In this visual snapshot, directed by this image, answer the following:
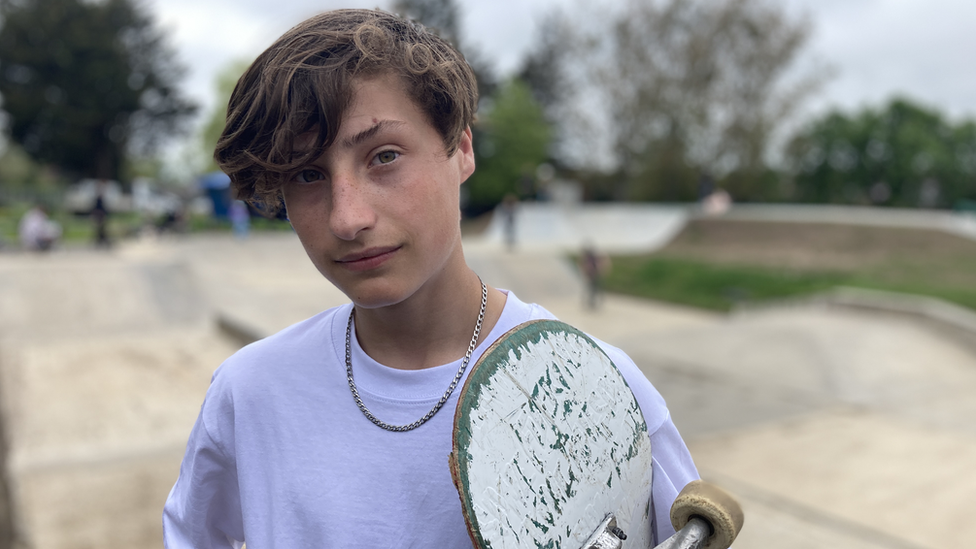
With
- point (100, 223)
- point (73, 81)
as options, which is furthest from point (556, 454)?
point (73, 81)

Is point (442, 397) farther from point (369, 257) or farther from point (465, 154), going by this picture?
point (465, 154)

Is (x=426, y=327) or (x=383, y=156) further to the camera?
(x=426, y=327)

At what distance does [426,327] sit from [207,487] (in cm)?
48

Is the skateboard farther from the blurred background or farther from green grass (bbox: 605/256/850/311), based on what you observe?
green grass (bbox: 605/256/850/311)

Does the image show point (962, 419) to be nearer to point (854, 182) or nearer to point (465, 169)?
point (465, 169)

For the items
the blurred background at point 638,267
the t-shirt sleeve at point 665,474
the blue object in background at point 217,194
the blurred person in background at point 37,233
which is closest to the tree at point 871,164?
the blurred background at point 638,267

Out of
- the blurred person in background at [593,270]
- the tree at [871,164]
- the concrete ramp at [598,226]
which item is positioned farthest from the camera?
the tree at [871,164]

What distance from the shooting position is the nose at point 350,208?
94 centimetres

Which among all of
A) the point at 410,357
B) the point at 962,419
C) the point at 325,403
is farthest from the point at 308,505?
the point at 962,419

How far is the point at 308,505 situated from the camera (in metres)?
1.02

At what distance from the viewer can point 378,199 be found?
3.17ft

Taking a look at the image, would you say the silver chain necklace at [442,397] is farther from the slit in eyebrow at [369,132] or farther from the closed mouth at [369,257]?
the slit in eyebrow at [369,132]

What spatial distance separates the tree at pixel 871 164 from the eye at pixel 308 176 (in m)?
34.6

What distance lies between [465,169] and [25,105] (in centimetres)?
4570
